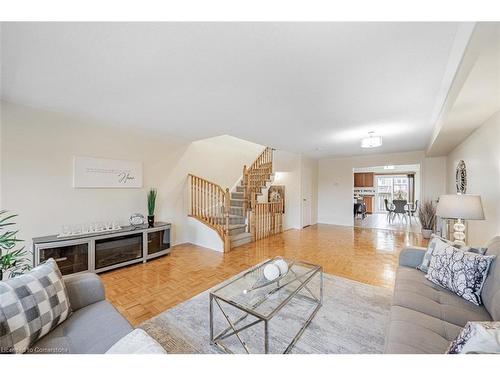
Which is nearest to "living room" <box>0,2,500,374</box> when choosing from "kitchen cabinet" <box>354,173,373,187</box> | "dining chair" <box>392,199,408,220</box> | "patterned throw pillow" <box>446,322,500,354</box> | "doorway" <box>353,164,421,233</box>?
"patterned throw pillow" <box>446,322,500,354</box>

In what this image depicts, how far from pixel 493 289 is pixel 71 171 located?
464cm

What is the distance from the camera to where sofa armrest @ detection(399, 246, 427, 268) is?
2078 millimetres

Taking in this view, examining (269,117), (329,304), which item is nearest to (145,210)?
(269,117)

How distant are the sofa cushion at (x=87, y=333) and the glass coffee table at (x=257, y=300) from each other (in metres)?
0.63

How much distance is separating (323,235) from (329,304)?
3515 millimetres

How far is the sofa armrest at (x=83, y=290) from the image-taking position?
4.58 ft

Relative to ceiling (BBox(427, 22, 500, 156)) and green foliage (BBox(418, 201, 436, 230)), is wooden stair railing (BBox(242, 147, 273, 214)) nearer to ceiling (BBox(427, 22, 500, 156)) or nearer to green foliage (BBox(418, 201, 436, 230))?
ceiling (BBox(427, 22, 500, 156))

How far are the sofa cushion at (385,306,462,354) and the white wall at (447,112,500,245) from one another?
6.99ft

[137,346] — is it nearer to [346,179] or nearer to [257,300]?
[257,300]

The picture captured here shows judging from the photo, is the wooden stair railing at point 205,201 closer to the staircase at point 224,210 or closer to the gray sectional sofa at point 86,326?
the staircase at point 224,210

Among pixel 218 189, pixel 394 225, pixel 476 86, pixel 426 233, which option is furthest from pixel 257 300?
pixel 394 225

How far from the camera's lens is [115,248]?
3.19 meters

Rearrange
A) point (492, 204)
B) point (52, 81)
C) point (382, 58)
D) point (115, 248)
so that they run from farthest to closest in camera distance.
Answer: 1. point (115, 248)
2. point (492, 204)
3. point (52, 81)
4. point (382, 58)
